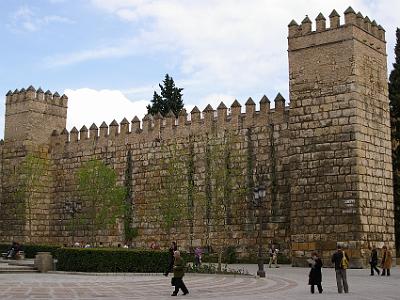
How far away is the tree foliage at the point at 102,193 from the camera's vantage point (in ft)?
102

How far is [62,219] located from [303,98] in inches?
622

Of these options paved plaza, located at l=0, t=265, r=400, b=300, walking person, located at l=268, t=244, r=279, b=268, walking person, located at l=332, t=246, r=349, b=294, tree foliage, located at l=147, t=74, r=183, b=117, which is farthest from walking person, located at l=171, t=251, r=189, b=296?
tree foliage, located at l=147, t=74, r=183, b=117

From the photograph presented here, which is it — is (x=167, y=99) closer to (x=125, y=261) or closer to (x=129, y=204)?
(x=129, y=204)

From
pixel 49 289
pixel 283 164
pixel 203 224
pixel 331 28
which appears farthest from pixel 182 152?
pixel 49 289

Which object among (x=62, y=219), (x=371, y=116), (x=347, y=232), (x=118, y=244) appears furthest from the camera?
(x=62, y=219)

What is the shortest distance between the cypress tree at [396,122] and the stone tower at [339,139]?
150 inches

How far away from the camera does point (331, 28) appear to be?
24203mm

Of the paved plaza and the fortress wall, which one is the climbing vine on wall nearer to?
the fortress wall

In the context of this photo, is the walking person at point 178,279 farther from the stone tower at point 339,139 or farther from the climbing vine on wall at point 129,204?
the climbing vine on wall at point 129,204

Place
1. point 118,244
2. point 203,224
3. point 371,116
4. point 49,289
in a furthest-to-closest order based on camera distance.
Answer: point 118,244
point 203,224
point 371,116
point 49,289

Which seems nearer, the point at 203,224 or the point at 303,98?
the point at 303,98

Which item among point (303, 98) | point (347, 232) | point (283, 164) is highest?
point (303, 98)

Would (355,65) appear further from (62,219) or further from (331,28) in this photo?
(62,219)

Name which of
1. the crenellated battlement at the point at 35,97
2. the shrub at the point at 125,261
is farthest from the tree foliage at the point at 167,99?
the shrub at the point at 125,261
